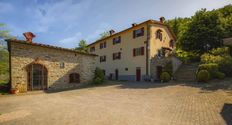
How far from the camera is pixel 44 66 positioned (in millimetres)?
16984

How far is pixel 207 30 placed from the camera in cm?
2314

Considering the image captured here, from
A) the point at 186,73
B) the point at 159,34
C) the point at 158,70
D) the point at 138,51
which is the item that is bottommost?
the point at 186,73

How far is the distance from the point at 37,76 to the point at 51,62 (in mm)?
2028

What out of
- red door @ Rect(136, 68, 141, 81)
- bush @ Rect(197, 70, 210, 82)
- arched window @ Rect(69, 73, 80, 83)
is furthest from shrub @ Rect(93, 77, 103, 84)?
bush @ Rect(197, 70, 210, 82)

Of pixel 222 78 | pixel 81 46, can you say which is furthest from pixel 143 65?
pixel 81 46

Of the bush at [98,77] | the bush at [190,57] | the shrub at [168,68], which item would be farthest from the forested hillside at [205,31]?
the bush at [98,77]

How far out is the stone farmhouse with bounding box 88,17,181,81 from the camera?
2312 cm

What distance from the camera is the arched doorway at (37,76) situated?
16.2 metres

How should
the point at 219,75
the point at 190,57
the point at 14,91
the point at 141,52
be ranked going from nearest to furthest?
the point at 14,91 → the point at 219,75 → the point at 141,52 → the point at 190,57

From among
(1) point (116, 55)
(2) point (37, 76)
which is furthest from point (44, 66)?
(1) point (116, 55)

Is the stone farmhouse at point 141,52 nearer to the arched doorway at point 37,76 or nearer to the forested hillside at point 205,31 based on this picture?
the forested hillside at point 205,31

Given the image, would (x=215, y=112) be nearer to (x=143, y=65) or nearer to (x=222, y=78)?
(x=222, y=78)

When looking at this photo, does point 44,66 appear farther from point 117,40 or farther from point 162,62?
point 162,62

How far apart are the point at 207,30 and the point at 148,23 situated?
8641mm
